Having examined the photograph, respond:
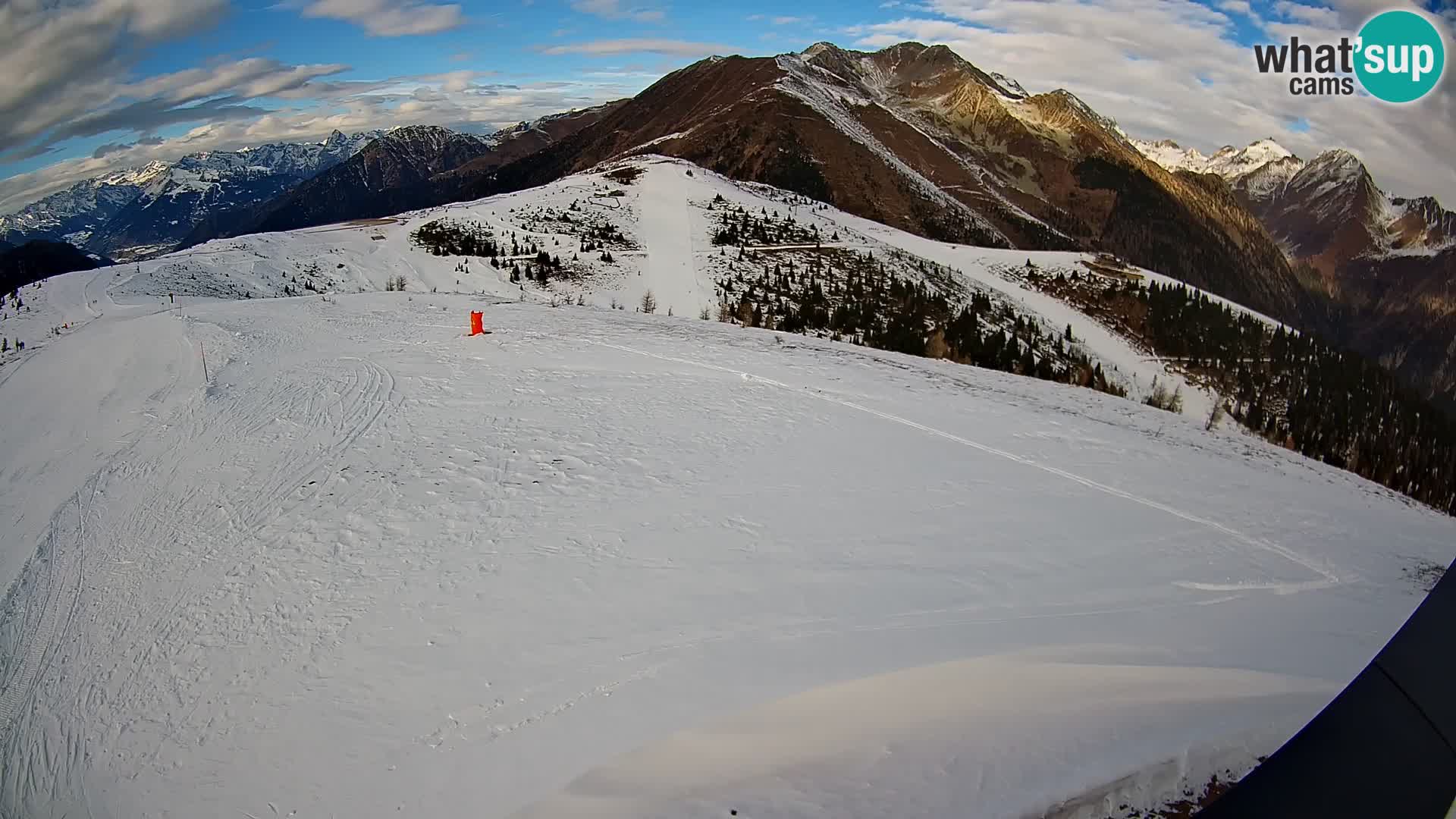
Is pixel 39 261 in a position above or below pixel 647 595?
above

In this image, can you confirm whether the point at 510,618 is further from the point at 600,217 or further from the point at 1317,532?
the point at 600,217

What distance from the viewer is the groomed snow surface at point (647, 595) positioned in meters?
3.17

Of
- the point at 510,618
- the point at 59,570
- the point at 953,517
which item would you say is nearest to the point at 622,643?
the point at 510,618

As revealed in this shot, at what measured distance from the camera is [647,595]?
486cm

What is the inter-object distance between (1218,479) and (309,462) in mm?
9693

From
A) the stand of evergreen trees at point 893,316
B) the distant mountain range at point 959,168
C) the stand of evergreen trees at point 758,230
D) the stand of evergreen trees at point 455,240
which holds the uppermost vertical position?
the distant mountain range at point 959,168

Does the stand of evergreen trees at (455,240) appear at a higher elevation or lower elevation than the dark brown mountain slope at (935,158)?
lower

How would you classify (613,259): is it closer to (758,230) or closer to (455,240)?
(455,240)

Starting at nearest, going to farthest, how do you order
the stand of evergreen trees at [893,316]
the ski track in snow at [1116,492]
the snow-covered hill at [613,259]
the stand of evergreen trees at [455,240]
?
the ski track in snow at [1116,492] → the stand of evergreen trees at [893,316] → the snow-covered hill at [613,259] → the stand of evergreen trees at [455,240]

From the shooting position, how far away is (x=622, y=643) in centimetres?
433

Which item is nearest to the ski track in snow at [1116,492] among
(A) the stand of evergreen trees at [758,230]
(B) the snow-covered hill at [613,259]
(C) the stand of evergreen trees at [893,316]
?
(C) the stand of evergreen trees at [893,316]

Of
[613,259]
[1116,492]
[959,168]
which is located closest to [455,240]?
[613,259]

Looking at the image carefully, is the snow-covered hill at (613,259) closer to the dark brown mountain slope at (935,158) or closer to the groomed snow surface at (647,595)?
the groomed snow surface at (647,595)

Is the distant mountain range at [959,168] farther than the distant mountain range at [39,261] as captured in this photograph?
Yes
